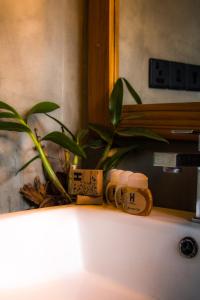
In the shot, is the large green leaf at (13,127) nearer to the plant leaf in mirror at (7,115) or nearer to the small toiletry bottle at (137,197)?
the plant leaf in mirror at (7,115)

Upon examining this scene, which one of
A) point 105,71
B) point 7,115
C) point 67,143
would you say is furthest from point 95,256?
point 105,71

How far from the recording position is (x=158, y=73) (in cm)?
101

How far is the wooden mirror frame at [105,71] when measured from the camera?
0.97 metres

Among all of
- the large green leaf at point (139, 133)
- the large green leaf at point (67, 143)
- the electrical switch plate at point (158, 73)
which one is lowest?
the large green leaf at point (67, 143)

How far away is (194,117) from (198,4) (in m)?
0.26

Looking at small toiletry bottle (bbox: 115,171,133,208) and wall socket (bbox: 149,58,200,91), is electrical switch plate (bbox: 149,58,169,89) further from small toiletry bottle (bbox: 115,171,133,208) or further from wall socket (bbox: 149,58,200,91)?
small toiletry bottle (bbox: 115,171,133,208)

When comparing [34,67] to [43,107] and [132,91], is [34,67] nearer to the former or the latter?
[43,107]

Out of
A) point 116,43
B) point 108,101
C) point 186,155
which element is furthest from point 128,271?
point 116,43

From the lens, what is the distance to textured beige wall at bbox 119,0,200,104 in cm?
93

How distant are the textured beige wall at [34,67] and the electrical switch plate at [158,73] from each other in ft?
0.70

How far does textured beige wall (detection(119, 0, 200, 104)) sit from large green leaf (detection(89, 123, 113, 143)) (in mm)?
93

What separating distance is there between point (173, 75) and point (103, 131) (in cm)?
22

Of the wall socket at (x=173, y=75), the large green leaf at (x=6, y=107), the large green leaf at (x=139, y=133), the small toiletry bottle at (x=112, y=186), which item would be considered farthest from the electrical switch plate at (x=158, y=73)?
the large green leaf at (x=6, y=107)

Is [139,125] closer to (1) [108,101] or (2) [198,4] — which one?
(1) [108,101]
